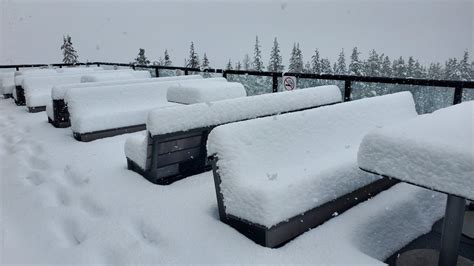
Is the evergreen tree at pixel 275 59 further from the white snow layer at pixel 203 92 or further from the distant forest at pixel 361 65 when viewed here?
the white snow layer at pixel 203 92

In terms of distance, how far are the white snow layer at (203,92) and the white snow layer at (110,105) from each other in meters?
1.06

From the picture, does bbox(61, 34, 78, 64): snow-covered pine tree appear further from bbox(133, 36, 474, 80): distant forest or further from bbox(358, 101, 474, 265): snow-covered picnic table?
bbox(358, 101, 474, 265): snow-covered picnic table

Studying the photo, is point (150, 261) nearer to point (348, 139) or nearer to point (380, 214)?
point (380, 214)

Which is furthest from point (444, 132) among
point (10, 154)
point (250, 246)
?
point (10, 154)

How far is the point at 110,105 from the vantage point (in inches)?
288

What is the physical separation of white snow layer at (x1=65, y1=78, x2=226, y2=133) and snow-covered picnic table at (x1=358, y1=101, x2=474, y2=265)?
5.74 metres

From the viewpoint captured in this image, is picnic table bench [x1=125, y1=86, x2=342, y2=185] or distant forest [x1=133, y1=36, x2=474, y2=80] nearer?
picnic table bench [x1=125, y1=86, x2=342, y2=185]

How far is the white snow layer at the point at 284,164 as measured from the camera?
9.62ft

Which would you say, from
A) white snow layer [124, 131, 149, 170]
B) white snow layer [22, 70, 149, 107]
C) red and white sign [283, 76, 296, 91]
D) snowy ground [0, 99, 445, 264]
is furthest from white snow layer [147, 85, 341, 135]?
white snow layer [22, 70, 149, 107]

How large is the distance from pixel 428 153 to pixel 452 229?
2.52 feet

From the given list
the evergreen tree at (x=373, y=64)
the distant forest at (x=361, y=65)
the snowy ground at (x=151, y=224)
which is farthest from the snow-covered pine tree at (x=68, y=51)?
the snowy ground at (x=151, y=224)

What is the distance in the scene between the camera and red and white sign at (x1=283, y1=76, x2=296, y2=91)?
25.4 ft

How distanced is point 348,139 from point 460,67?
50549 mm

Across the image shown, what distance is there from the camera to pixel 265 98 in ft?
15.9
